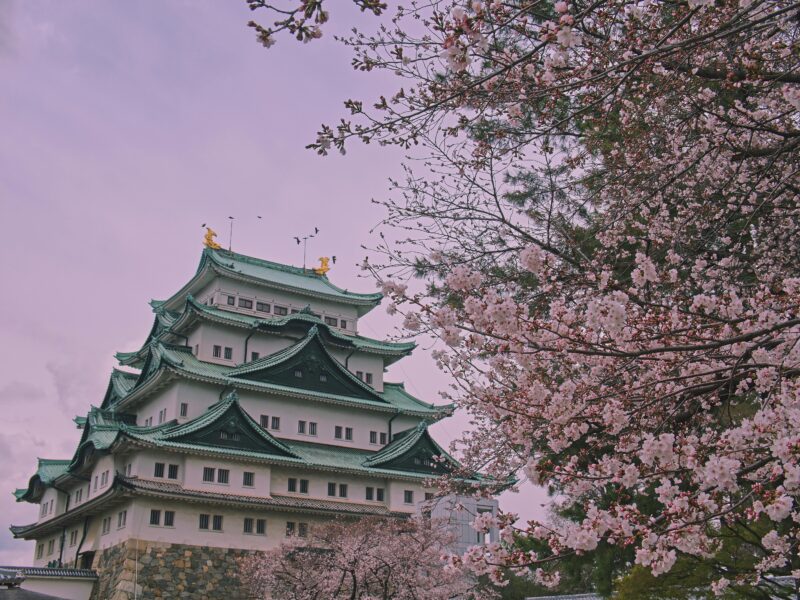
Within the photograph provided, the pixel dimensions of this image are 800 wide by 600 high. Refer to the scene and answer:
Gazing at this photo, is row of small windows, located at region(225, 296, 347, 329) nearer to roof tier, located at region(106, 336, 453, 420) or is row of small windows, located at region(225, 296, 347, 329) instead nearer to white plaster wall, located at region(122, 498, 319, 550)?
roof tier, located at region(106, 336, 453, 420)

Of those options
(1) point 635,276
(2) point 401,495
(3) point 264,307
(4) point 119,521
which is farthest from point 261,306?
(1) point 635,276

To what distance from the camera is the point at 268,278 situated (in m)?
39.6

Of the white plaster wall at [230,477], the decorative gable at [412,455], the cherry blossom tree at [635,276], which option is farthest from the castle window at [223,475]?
the cherry blossom tree at [635,276]

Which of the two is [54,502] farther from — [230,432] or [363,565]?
[363,565]

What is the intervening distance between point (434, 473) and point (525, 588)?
638 centimetres

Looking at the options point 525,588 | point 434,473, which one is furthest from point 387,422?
point 525,588

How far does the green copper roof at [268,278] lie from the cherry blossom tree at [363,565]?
49.7ft

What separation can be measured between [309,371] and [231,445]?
644cm

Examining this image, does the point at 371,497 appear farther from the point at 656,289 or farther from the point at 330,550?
the point at 656,289

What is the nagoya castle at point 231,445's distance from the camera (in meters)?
27.6

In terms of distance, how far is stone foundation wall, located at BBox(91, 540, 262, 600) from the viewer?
26.0m

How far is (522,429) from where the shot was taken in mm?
7219

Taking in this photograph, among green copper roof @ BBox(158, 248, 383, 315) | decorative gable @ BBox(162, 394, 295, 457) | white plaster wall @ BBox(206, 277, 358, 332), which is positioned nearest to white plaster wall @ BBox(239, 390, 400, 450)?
decorative gable @ BBox(162, 394, 295, 457)

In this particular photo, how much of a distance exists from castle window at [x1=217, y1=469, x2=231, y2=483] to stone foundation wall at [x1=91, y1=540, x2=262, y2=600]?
2.65 meters
